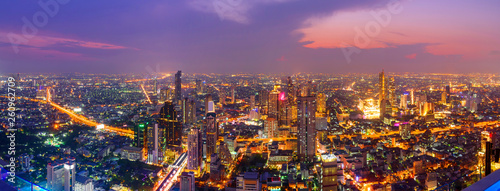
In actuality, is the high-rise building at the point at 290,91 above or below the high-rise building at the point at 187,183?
above

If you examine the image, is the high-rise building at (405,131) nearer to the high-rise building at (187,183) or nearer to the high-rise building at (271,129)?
the high-rise building at (271,129)

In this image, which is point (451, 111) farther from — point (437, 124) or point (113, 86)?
point (113, 86)

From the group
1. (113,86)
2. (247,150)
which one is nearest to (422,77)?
(247,150)

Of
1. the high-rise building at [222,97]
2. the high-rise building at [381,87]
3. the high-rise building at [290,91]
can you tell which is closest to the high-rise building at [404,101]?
the high-rise building at [381,87]

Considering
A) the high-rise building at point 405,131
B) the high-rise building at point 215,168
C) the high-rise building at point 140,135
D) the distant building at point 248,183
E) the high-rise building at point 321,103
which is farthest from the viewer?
the high-rise building at point 321,103

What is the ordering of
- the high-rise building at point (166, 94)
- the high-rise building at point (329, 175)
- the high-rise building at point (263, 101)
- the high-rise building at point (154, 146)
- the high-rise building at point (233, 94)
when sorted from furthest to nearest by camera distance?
the high-rise building at point (233, 94) → the high-rise building at point (263, 101) → the high-rise building at point (166, 94) → the high-rise building at point (154, 146) → the high-rise building at point (329, 175)

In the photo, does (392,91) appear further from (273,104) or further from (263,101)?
(263,101)
